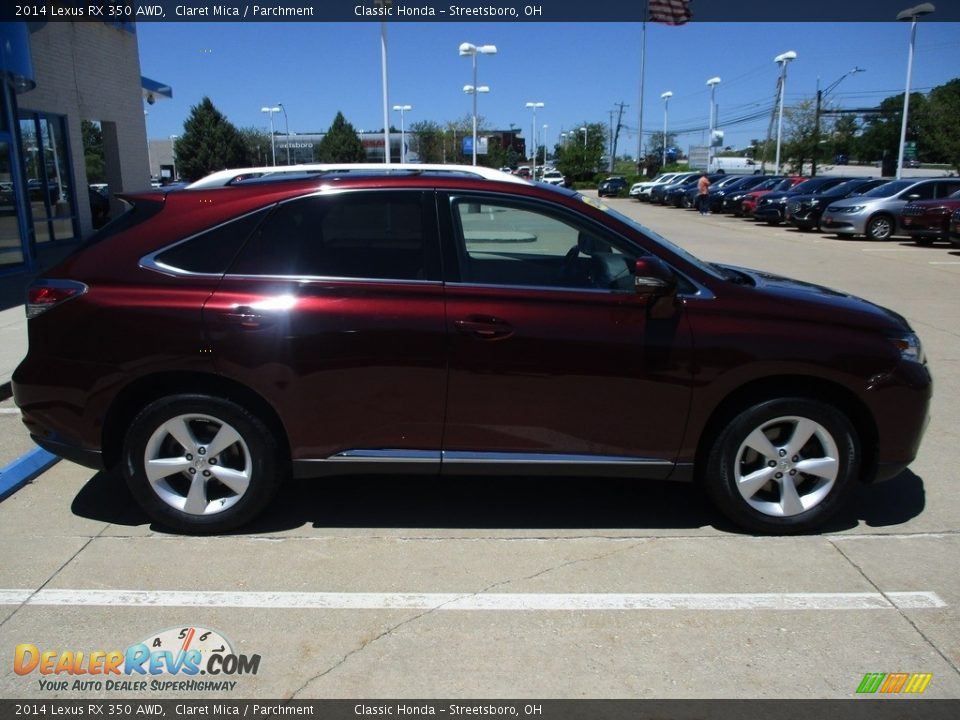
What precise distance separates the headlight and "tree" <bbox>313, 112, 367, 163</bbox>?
169 ft

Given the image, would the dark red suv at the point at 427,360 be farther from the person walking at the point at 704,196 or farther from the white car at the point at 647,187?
the white car at the point at 647,187

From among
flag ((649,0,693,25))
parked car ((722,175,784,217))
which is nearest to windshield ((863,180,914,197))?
parked car ((722,175,784,217))

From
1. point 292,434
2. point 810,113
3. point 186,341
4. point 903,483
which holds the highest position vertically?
point 810,113

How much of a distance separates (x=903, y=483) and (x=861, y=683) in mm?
2344

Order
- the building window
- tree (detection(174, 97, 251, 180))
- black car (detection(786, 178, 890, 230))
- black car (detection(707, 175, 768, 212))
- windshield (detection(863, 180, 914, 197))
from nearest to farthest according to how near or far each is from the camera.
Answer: the building window, windshield (detection(863, 180, 914, 197)), black car (detection(786, 178, 890, 230)), black car (detection(707, 175, 768, 212)), tree (detection(174, 97, 251, 180))

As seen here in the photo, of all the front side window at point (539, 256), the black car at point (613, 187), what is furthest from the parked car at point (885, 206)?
the black car at point (613, 187)

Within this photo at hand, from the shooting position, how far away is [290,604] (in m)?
3.53

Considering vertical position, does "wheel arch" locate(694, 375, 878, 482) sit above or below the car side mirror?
below

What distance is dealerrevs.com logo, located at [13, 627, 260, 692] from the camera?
2.99m

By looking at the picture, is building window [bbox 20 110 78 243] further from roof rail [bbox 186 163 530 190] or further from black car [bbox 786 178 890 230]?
black car [bbox 786 178 890 230]

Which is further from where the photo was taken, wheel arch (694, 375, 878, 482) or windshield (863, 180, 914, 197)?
windshield (863, 180, 914, 197)

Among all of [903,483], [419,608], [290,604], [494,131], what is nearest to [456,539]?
[419,608]
